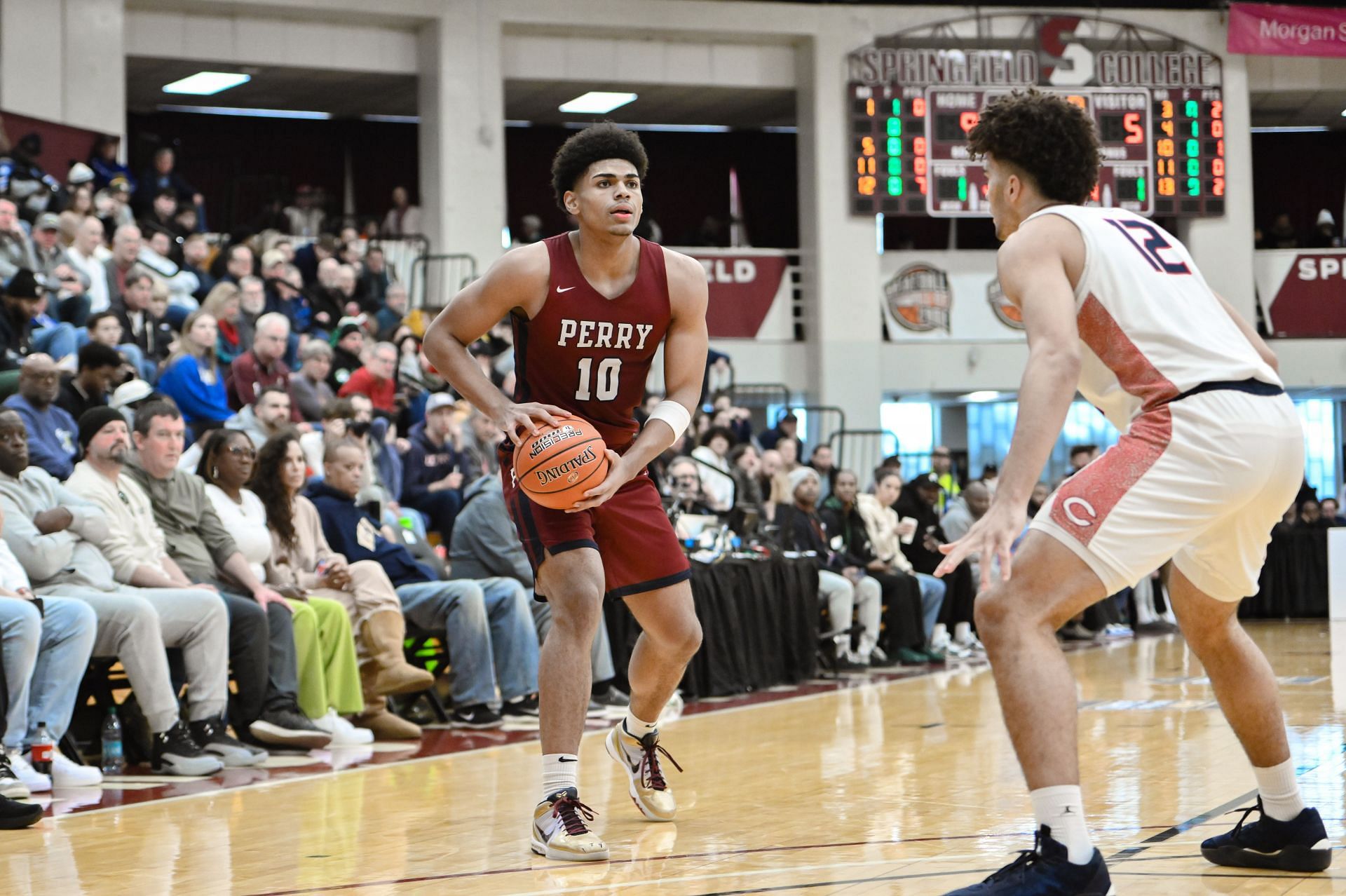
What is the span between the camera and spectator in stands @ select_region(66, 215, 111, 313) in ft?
34.2

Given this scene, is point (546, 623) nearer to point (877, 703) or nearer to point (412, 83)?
point (877, 703)

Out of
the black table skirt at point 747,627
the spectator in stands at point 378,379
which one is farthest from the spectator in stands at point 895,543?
the spectator in stands at point 378,379

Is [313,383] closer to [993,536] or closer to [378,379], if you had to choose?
[378,379]

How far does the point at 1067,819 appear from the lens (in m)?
2.88

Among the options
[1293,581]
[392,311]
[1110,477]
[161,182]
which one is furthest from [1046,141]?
[1293,581]

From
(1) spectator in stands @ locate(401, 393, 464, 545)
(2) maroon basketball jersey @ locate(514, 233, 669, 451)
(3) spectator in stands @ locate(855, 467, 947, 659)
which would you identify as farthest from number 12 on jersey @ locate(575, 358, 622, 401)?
(3) spectator in stands @ locate(855, 467, 947, 659)

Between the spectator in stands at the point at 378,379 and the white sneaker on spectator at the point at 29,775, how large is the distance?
5.45 m

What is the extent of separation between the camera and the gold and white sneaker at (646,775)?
173 inches

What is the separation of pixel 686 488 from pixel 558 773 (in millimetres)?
6070

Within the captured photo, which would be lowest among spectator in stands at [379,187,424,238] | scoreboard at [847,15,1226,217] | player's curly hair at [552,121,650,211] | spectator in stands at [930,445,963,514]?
spectator in stands at [930,445,963,514]

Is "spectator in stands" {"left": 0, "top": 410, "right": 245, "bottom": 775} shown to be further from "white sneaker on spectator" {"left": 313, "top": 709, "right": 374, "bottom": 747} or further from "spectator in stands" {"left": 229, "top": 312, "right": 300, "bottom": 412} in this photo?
"spectator in stands" {"left": 229, "top": 312, "right": 300, "bottom": 412}

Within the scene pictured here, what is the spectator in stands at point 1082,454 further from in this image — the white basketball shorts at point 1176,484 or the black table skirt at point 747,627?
the white basketball shorts at point 1176,484

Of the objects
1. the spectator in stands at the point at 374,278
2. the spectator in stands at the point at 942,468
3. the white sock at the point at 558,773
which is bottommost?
the white sock at the point at 558,773

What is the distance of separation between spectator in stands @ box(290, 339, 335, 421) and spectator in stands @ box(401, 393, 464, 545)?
681 millimetres
